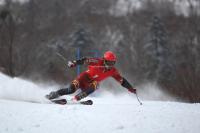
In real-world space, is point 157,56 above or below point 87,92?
above

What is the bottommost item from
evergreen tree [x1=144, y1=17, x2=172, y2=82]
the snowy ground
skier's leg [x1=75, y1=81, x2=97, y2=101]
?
the snowy ground

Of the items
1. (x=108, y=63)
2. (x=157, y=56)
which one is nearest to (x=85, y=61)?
(x=108, y=63)

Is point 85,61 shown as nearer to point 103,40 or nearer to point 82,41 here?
point 82,41

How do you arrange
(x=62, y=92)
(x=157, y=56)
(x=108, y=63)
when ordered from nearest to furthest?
(x=62, y=92), (x=108, y=63), (x=157, y=56)

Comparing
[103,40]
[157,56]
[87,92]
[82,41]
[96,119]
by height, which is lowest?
[96,119]

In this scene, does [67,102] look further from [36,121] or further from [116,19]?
[116,19]

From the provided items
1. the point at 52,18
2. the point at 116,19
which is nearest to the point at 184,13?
the point at 116,19

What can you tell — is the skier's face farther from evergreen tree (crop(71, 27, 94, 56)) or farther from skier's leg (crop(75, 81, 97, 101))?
evergreen tree (crop(71, 27, 94, 56))

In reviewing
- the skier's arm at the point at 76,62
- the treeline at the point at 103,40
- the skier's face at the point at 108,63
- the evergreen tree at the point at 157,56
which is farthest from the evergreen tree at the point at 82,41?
the skier's arm at the point at 76,62

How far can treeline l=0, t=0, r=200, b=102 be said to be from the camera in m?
36.0

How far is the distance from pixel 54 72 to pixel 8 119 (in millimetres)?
32225

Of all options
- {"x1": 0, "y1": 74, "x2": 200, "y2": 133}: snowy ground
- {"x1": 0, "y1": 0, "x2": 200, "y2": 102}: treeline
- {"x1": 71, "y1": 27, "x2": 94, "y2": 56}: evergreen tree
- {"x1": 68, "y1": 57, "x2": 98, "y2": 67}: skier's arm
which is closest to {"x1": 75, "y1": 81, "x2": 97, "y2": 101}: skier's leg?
{"x1": 68, "y1": 57, "x2": 98, "y2": 67}: skier's arm

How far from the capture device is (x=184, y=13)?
10494 cm

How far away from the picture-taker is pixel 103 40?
8988cm
